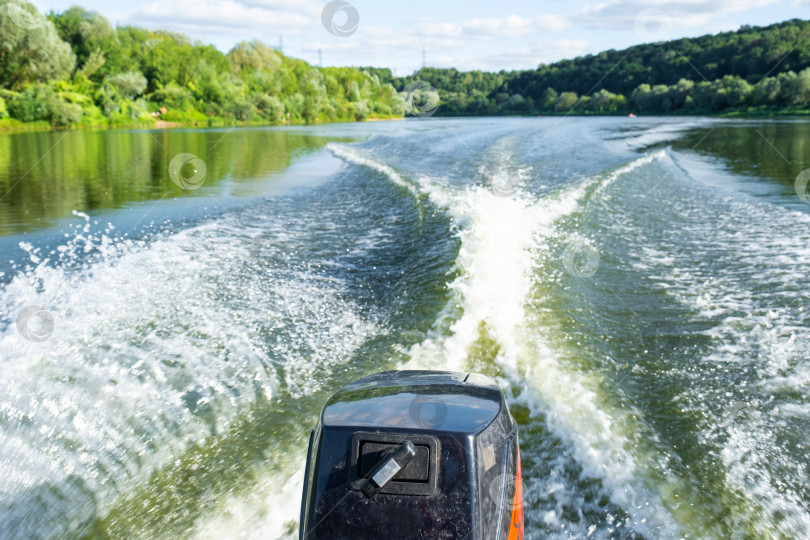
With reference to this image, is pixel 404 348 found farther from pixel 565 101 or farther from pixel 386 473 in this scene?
pixel 565 101

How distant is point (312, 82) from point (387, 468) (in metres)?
80.0

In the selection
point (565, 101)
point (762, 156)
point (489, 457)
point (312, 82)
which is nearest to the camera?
point (489, 457)

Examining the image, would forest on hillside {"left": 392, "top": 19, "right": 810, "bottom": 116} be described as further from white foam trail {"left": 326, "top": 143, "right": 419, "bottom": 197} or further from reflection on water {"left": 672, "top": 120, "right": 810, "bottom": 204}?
white foam trail {"left": 326, "top": 143, "right": 419, "bottom": 197}

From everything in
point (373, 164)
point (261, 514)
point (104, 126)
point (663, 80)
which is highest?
point (663, 80)

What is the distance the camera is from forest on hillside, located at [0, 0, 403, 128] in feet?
133

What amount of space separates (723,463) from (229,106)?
64.0 m

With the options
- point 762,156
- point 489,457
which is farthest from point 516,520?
point 762,156

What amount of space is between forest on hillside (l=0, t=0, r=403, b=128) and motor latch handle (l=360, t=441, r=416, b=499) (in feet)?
148

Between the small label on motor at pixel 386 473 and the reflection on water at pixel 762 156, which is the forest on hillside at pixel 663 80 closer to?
the reflection on water at pixel 762 156

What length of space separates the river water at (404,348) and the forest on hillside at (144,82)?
3968cm

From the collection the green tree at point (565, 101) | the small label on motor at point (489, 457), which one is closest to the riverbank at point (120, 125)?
the green tree at point (565, 101)

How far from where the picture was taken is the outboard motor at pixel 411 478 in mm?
2027

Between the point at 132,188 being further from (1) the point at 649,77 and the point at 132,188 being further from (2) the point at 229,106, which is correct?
(1) the point at 649,77

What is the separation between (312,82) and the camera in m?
76.1
